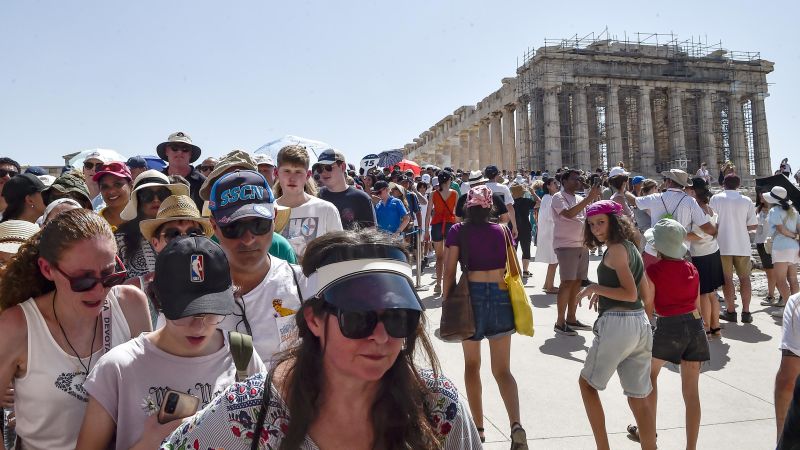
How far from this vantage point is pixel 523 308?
15.0 ft

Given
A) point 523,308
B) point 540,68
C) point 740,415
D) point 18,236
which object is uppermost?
point 540,68

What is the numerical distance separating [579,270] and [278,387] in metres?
6.79

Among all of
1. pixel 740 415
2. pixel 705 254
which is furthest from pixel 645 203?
pixel 740 415

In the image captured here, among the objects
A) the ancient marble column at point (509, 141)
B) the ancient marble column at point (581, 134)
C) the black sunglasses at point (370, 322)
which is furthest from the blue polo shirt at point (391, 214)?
the ancient marble column at point (509, 141)

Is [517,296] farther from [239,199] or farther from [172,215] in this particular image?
[172,215]

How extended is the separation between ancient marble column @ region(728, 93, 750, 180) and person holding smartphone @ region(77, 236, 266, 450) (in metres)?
53.9

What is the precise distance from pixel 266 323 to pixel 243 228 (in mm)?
474

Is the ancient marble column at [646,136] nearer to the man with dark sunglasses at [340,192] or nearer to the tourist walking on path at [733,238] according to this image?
the tourist walking on path at [733,238]

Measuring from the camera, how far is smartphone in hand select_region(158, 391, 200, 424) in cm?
171

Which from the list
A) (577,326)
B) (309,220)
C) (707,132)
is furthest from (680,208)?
(707,132)

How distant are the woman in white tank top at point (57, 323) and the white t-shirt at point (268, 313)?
0.50 meters

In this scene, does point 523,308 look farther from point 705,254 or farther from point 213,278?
point 705,254

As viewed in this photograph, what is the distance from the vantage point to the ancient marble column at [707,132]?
46.0m

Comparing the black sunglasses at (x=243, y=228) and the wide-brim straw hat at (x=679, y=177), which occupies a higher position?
the wide-brim straw hat at (x=679, y=177)
